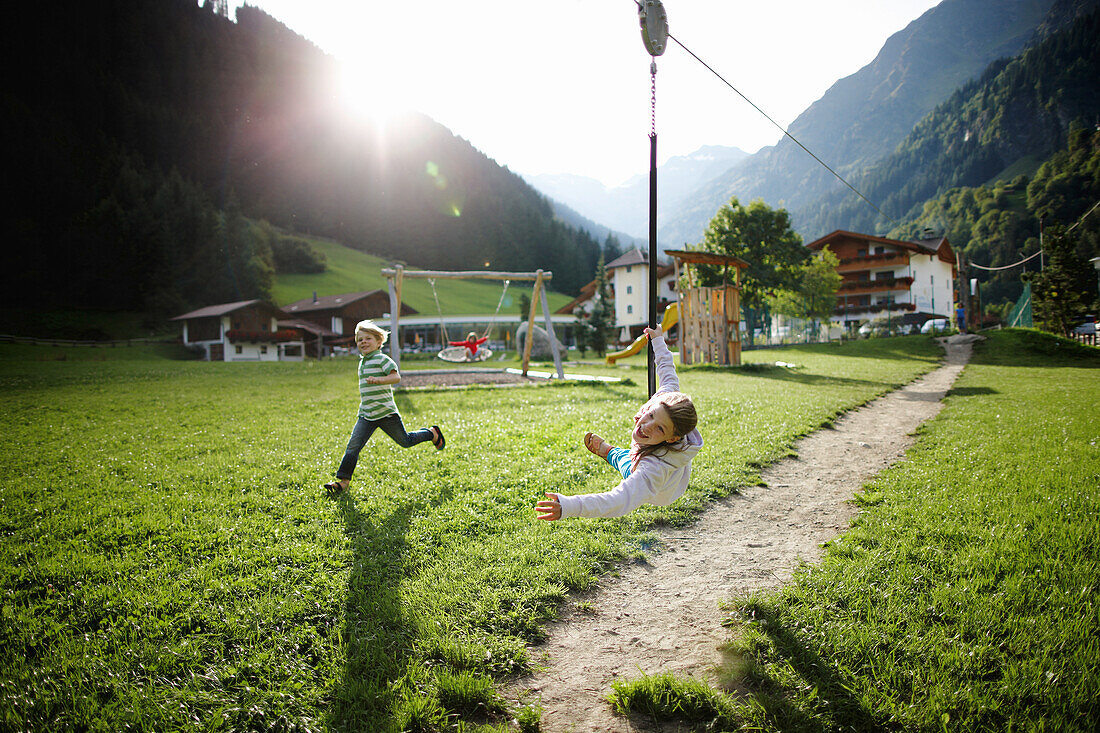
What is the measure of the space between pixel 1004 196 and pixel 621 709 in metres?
113

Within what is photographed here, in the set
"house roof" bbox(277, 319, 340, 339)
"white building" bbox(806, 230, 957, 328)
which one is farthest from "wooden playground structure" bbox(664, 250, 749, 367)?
"house roof" bbox(277, 319, 340, 339)

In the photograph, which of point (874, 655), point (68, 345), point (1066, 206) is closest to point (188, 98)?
point (68, 345)

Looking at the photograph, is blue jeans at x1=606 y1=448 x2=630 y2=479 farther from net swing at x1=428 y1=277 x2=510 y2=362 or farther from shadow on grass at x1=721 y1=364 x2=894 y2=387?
net swing at x1=428 y1=277 x2=510 y2=362

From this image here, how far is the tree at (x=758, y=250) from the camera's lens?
41.5 metres

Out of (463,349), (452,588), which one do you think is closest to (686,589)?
(452,588)

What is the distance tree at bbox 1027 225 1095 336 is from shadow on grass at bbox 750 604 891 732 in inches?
1715

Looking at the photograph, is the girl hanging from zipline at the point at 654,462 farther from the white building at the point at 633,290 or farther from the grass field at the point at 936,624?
the white building at the point at 633,290

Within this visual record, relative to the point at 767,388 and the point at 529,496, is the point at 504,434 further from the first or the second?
the point at 767,388

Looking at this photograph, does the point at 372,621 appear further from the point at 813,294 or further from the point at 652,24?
the point at 813,294

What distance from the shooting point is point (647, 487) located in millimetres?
3518

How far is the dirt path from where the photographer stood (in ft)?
9.45

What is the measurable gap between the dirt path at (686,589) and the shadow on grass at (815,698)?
341mm

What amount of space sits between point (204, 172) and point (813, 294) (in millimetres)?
106465

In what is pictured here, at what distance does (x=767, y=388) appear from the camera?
49.6ft
